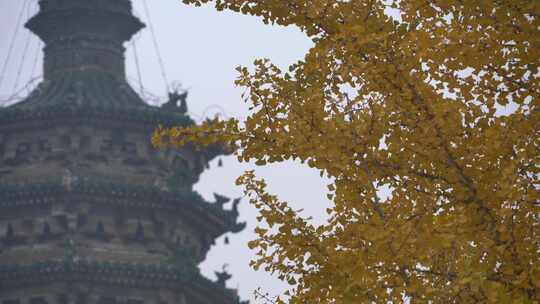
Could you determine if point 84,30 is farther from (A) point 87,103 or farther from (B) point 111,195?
(B) point 111,195

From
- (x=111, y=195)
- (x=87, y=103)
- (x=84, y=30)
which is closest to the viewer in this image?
(x=111, y=195)

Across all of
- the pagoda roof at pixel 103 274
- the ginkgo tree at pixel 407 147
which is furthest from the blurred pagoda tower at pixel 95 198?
the ginkgo tree at pixel 407 147

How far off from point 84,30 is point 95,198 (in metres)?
7.66

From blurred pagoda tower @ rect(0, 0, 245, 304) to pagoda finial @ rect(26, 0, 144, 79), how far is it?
70mm

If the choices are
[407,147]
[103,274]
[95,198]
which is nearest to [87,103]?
[95,198]

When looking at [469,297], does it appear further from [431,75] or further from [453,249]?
[431,75]

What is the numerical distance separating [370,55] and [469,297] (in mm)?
2239

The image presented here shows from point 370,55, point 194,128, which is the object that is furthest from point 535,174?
point 194,128

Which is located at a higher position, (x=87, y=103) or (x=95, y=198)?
(x=87, y=103)

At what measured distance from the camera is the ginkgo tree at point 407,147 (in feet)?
32.7

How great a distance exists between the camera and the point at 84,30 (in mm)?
43875

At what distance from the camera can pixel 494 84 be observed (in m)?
11.0

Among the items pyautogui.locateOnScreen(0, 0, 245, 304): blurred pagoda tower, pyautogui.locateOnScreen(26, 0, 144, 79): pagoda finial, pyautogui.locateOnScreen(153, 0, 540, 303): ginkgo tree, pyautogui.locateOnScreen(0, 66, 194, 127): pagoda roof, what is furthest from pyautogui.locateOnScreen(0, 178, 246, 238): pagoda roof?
pyautogui.locateOnScreen(153, 0, 540, 303): ginkgo tree

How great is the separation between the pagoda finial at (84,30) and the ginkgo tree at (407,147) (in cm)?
3279
